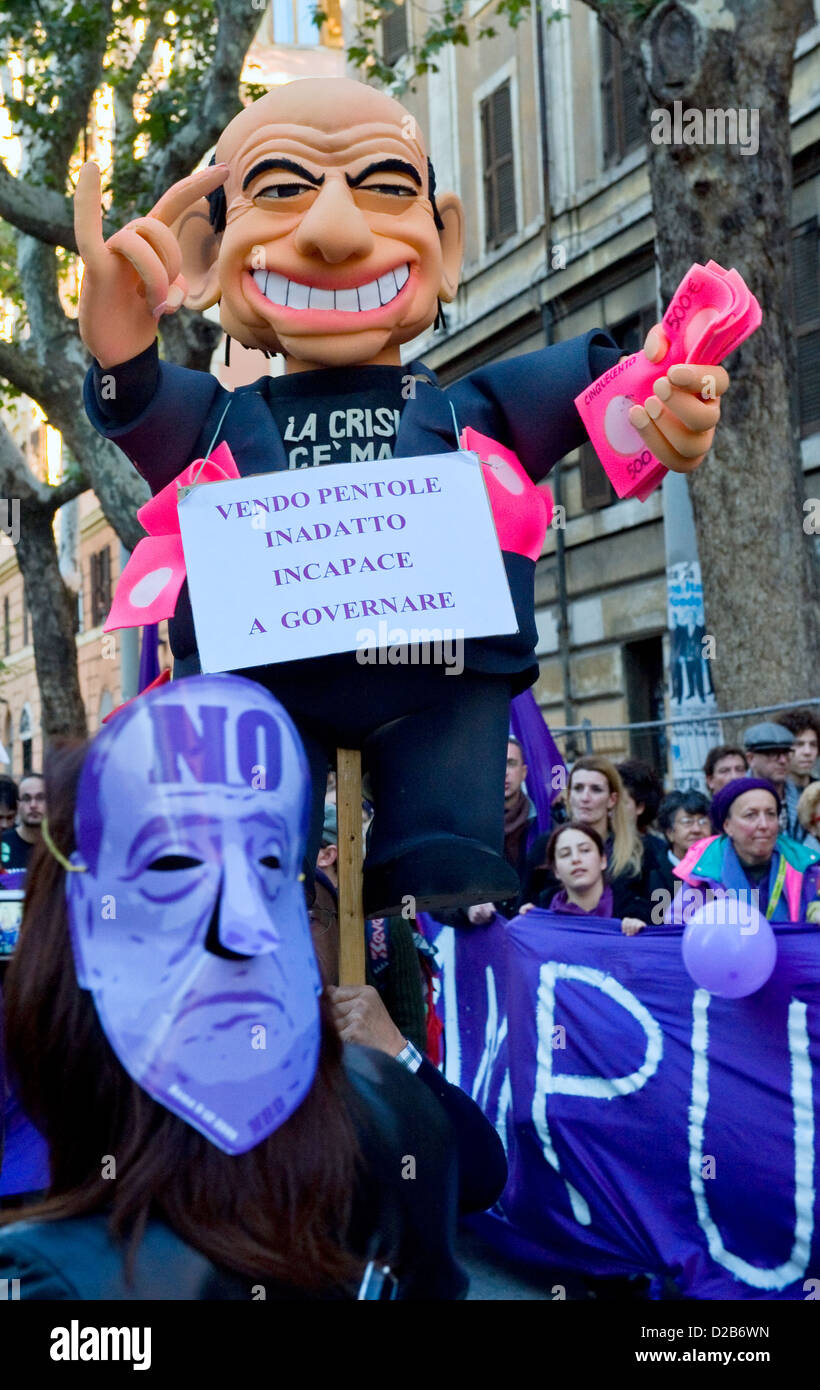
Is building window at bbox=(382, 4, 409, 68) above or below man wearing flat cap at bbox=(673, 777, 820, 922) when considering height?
above

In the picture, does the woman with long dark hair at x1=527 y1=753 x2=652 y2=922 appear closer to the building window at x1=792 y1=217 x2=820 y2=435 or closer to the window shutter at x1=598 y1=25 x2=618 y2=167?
the building window at x1=792 y1=217 x2=820 y2=435

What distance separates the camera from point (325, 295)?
307cm

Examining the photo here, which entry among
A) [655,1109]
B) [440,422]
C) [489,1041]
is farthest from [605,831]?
[440,422]

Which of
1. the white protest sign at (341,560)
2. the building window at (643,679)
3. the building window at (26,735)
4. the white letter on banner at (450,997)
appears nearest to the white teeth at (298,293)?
the white protest sign at (341,560)

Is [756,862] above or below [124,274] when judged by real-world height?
below

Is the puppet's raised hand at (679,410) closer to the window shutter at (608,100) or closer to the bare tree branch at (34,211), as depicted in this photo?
the bare tree branch at (34,211)

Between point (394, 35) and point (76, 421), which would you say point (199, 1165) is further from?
point (394, 35)

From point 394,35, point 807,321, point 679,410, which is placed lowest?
point 679,410

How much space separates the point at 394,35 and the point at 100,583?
12.7 metres

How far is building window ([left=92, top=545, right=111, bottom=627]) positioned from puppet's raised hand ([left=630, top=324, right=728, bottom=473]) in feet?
90.3

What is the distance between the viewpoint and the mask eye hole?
164 cm

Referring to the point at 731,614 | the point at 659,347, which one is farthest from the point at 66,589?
the point at 659,347

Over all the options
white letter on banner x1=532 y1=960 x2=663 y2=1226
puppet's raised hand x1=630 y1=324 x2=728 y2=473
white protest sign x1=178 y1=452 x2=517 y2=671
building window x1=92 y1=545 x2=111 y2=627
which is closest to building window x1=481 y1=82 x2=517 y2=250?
building window x1=92 y1=545 x2=111 y2=627
